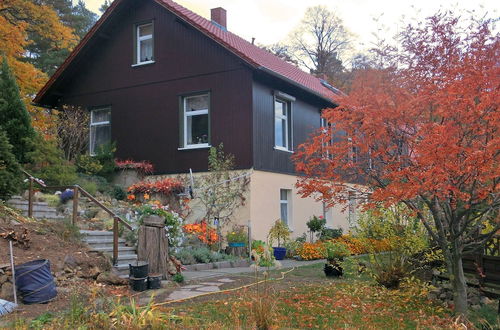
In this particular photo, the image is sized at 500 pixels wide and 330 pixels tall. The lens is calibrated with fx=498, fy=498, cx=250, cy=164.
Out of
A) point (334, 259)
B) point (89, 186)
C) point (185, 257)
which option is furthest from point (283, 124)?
point (334, 259)

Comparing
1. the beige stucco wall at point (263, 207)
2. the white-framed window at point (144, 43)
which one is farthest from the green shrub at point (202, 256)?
the white-framed window at point (144, 43)

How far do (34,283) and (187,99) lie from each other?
31.3 feet

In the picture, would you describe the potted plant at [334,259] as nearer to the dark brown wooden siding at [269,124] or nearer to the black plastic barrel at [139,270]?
the black plastic barrel at [139,270]

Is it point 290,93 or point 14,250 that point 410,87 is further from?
point 290,93

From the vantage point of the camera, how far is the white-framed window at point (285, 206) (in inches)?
618

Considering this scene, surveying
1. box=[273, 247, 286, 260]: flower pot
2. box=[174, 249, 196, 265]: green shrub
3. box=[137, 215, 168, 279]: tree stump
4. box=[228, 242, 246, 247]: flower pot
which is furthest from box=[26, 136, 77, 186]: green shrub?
box=[273, 247, 286, 260]: flower pot

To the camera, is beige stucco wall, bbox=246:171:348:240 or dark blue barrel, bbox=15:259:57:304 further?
beige stucco wall, bbox=246:171:348:240

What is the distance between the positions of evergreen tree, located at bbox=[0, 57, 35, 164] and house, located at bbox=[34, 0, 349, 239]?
502cm

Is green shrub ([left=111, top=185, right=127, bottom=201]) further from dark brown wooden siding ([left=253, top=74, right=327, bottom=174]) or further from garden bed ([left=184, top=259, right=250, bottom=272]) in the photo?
garden bed ([left=184, top=259, right=250, bottom=272])

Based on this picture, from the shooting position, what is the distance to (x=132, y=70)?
16391 millimetres

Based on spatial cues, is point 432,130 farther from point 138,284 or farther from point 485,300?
point 138,284

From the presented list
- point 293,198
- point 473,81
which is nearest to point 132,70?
point 293,198

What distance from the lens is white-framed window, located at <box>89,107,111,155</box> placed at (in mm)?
16906

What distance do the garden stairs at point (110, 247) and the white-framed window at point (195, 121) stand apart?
5557mm
